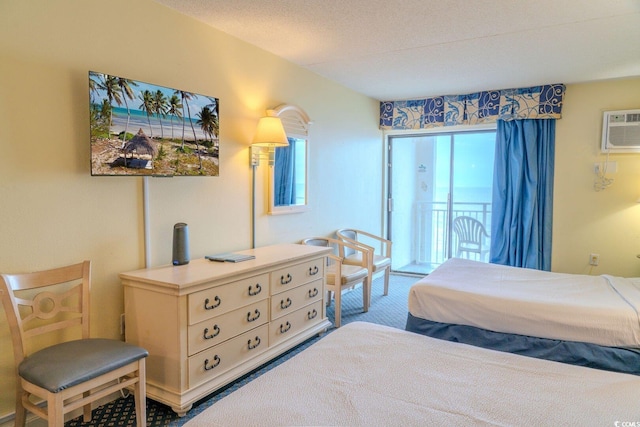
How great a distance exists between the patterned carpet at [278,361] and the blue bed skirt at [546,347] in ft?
→ 3.16

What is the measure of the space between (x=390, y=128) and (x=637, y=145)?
2.73 meters

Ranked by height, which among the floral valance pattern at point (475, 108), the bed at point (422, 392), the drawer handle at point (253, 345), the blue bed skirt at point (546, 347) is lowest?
the drawer handle at point (253, 345)

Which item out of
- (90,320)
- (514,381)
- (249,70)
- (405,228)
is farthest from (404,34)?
(405,228)

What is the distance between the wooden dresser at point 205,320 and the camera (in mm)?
2176

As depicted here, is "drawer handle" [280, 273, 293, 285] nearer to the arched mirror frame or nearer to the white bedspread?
the arched mirror frame

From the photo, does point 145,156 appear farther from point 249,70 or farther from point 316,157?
point 316,157

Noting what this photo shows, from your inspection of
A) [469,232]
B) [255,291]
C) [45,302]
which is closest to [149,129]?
[45,302]

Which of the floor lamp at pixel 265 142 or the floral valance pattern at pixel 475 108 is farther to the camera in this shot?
the floral valance pattern at pixel 475 108

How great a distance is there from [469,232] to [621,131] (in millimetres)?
2031

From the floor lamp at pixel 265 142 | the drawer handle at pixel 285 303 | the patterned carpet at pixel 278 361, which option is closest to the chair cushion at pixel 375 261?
the patterned carpet at pixel 278 361

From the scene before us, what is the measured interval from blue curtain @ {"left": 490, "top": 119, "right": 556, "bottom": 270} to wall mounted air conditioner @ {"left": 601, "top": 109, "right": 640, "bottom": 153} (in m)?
0.49

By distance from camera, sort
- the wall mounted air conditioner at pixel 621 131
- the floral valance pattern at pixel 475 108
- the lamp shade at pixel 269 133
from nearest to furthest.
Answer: the lamp shade at pixel 269 133 < the wall mounted air conditioner at pixel 621 131 < the floral valance pattern at pixel 475 108

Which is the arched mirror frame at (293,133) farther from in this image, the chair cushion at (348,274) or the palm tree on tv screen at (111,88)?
the palm tree on tv screen at (111,88)

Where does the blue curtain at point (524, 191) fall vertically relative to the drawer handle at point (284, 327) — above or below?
above
